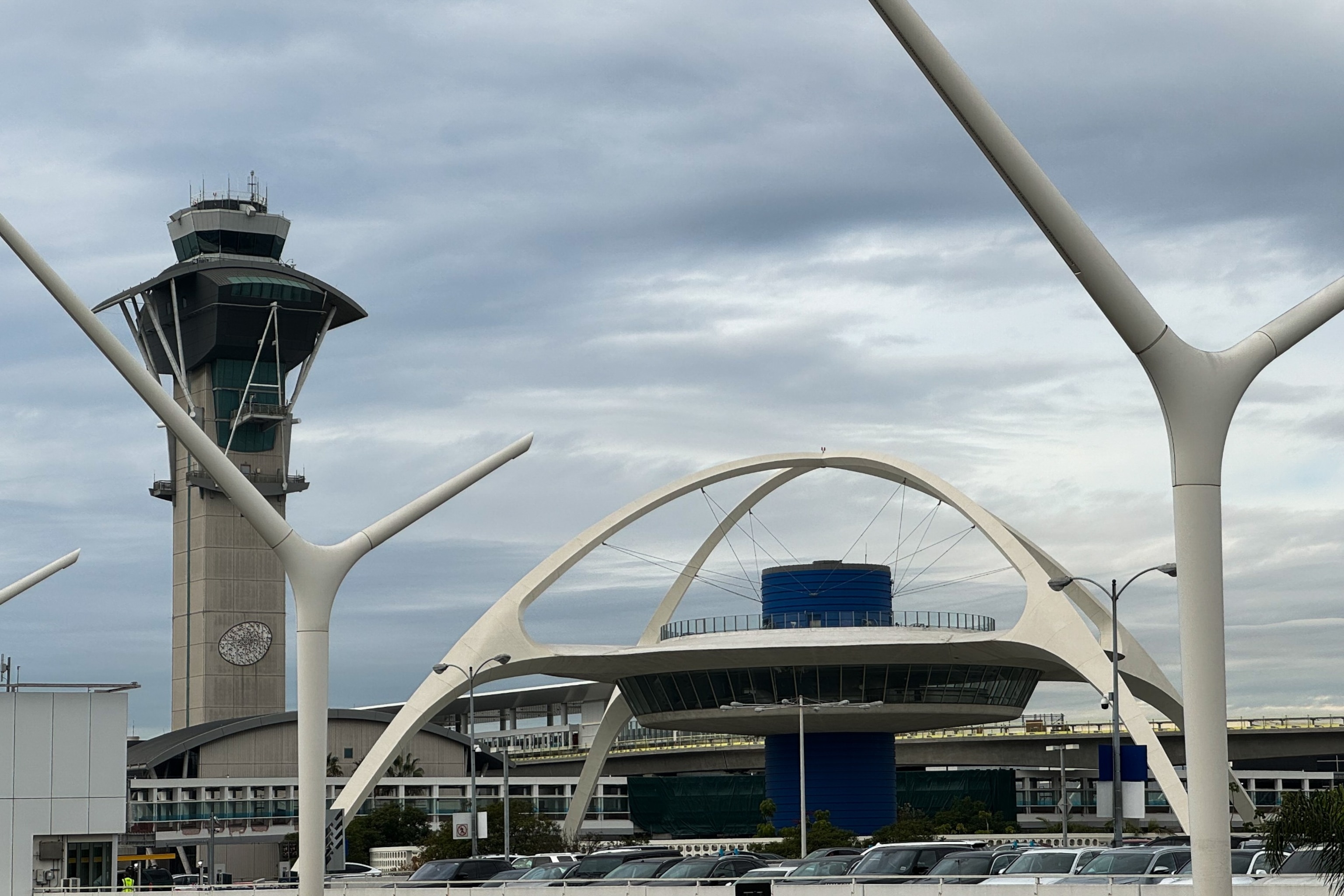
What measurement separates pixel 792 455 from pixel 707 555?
12.1m

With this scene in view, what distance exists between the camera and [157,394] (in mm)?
27781

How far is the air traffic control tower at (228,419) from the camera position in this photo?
142 m

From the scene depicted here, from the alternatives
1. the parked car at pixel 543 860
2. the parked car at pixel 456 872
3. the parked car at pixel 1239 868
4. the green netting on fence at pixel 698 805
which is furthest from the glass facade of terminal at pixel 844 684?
the parked car at pixel 1239 868

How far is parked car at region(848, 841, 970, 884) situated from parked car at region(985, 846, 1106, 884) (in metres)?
2.84

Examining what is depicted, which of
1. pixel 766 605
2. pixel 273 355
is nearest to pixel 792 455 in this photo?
pixel 766 605

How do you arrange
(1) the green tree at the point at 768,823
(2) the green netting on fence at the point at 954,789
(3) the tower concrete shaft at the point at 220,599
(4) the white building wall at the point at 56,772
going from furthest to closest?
(3) the tower concrete shaft at the point at 220,599 < (2) the green netting on fence at the point at 954,789 < (1) the green tree at the point at 768,823 < (4) the white building wall at the point at 56,772

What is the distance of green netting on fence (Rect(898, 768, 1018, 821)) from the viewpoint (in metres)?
119

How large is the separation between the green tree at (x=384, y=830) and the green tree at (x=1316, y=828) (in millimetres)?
71739

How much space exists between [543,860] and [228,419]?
94.1 meters

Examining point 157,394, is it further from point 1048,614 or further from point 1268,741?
point 1268,741

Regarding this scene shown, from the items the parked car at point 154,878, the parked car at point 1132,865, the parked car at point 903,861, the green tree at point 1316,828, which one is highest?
the green tree at point 1316,828

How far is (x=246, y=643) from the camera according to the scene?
468 ft

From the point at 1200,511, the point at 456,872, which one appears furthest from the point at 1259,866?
the point at 456,872

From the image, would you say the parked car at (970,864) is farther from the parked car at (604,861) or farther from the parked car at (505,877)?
the parked car at (505,877)
